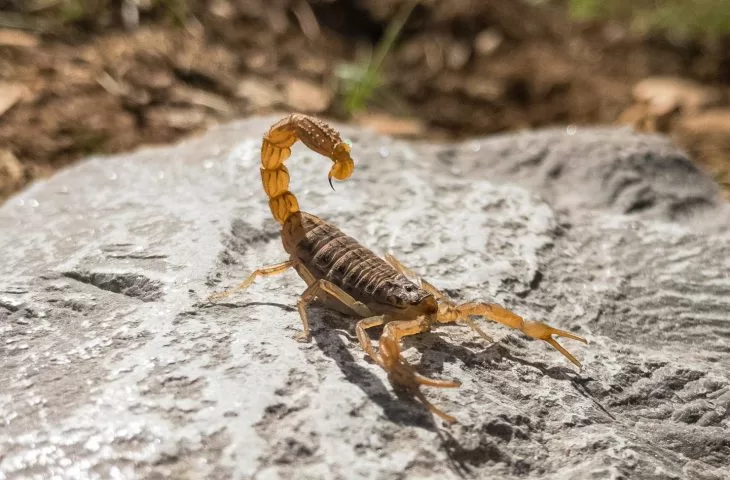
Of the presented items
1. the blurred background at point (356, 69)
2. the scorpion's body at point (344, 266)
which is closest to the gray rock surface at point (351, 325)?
the scorpion's body at point (344, 266)

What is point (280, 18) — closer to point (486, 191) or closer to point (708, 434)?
point (486, 191)

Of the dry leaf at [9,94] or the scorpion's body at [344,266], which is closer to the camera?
the scorpion's body at [344,266]

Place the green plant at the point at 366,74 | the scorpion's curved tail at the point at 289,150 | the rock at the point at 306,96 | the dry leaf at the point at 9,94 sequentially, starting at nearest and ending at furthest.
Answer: the scorpion's curved tail at the point at 289,150 < the dry leaf at the point at 9,94 < the green plant at the point at 366,74 < the rock at the point at 306,96

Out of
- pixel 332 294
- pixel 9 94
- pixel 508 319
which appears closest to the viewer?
pixel 508 319

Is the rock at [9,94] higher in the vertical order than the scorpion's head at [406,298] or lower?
higher

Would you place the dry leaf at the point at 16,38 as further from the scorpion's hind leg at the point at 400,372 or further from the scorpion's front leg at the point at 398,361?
the scorpion's hind leg at the point at 400,372

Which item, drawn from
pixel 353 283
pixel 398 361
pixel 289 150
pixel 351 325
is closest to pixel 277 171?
pixel 289 150

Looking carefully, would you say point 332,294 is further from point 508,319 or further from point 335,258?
point 508,319
